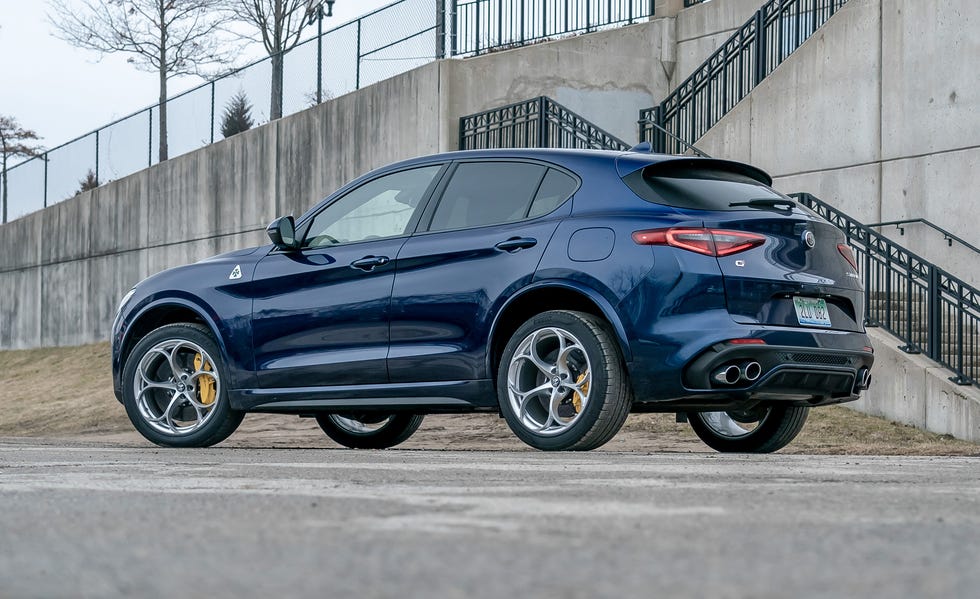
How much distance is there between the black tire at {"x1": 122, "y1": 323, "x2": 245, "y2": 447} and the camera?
8609 mm

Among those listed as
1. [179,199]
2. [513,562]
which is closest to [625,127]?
[179,199]

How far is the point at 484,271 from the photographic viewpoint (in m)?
7.46

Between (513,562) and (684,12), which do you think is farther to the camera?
(684,12)

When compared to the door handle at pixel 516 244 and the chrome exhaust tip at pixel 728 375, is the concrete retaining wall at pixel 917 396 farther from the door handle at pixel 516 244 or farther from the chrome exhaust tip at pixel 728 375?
the door handle at pixel 516 244

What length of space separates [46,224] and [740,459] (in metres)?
27.7

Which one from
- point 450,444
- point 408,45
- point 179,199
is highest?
point 408,45

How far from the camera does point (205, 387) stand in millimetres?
8758

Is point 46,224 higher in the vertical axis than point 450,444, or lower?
higher

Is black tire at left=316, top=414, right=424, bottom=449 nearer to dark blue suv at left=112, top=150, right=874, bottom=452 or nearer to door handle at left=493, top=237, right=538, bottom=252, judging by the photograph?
dark blue suv at left=112, top=150, right=874, bottom=452

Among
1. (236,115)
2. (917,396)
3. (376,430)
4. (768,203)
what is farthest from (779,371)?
(236,115)

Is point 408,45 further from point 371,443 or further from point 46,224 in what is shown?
point 46,224

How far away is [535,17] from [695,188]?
14.5 meters

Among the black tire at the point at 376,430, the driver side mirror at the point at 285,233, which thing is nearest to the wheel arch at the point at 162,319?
the driver side mirror at the point at 285,233

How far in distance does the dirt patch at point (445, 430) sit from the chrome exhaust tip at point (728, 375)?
6.41ft
